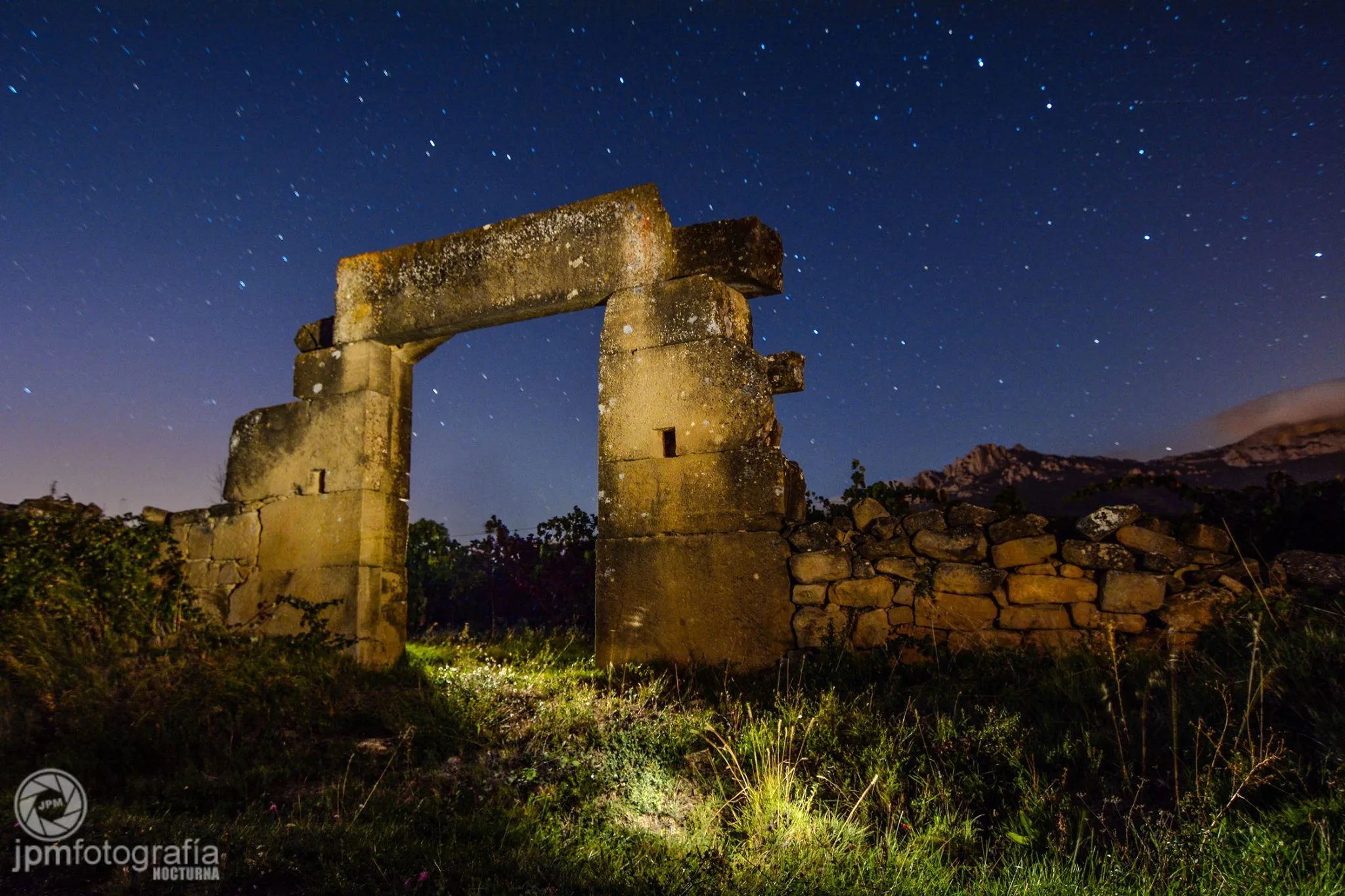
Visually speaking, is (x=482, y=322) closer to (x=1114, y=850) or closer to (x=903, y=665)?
(x=903, y=665)

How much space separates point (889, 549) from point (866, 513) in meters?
0.34

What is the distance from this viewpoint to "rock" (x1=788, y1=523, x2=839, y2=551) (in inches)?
223

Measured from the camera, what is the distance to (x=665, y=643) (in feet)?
19.4

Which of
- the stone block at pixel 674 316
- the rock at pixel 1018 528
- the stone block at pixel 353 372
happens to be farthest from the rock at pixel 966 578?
the stone block at pixel 353 372

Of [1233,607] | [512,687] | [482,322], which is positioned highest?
[482,322]

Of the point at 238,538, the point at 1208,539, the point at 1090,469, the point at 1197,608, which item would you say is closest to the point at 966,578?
the point at 1197,608

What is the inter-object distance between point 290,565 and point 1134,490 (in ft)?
51.8

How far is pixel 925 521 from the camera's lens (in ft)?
18.1

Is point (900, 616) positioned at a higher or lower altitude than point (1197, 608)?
lower

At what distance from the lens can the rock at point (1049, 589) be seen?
518 centimetres

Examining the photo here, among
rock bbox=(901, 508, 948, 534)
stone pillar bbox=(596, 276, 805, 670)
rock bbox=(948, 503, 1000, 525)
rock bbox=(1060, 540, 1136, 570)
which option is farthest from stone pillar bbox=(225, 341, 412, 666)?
rock bbox=(1060, 540, 1136, 570)

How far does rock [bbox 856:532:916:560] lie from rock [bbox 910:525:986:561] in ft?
0.21

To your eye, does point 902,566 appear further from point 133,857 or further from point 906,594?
point 133,857

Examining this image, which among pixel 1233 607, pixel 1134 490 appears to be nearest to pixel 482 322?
pixel 1233 607
